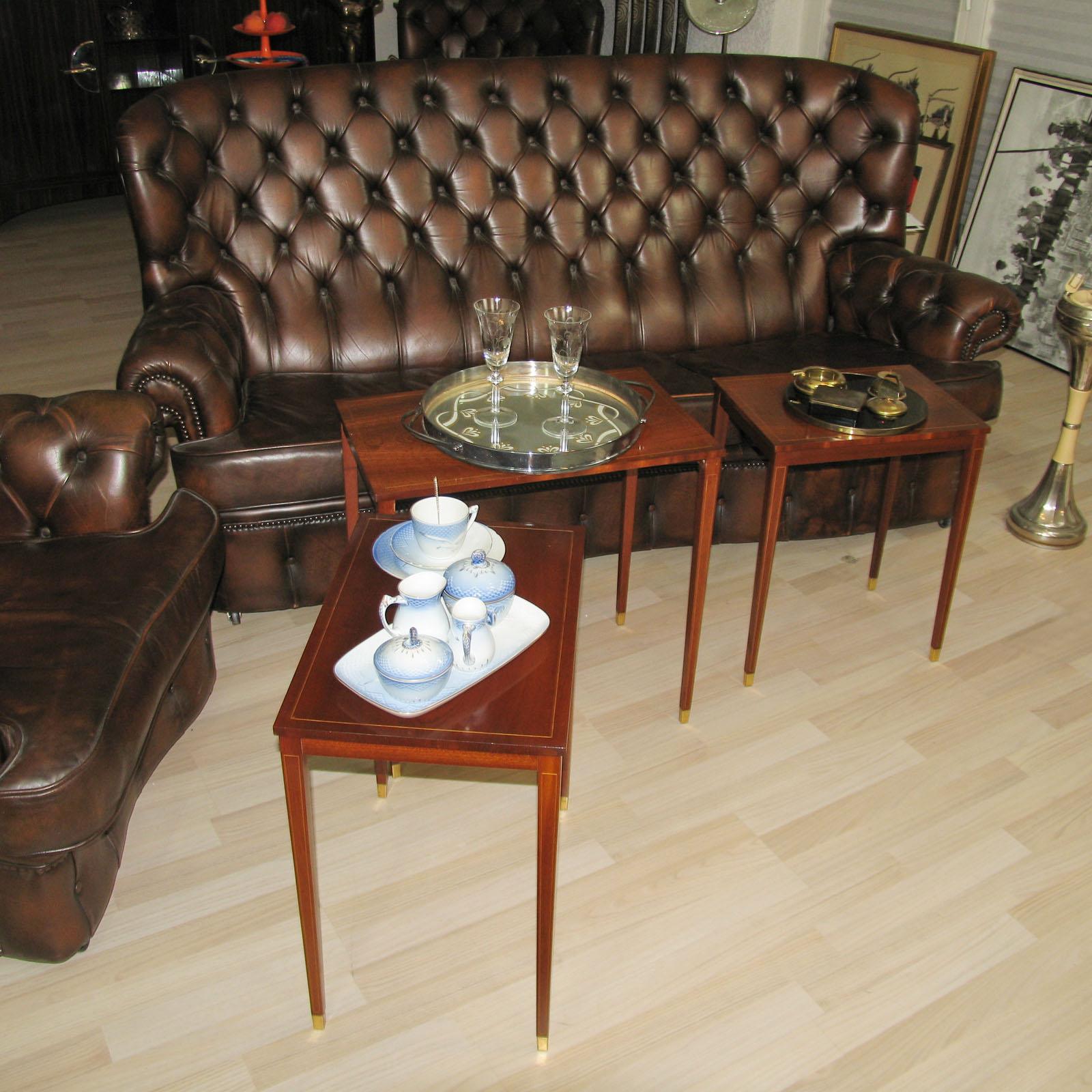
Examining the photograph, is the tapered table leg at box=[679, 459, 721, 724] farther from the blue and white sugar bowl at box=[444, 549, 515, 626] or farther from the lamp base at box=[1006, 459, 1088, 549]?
the lamp base at box=[1006, 459, 1088, 549]

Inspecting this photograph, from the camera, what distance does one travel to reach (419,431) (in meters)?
2.08

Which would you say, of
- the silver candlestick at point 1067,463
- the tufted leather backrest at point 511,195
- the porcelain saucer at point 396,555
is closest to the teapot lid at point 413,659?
the porcelain saucer at point 396,555

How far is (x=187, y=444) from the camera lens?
2.35m

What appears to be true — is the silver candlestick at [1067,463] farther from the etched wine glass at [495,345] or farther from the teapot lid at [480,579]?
the teapot lid at [480,579]

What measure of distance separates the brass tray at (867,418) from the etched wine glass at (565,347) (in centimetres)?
47

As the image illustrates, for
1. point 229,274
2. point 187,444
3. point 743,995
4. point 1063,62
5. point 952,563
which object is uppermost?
point 1063,62

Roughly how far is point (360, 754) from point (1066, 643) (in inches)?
71.0

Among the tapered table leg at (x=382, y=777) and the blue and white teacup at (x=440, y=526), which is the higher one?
the blue and white teacup at (x=440, y=526)

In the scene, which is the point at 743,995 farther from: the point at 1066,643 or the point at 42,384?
the point at 42,384

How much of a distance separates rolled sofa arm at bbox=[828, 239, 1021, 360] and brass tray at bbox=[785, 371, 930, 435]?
0.54 meters

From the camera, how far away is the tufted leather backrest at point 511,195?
270 cm

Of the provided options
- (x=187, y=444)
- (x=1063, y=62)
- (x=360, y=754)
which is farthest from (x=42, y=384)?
(x=1063, y=62)

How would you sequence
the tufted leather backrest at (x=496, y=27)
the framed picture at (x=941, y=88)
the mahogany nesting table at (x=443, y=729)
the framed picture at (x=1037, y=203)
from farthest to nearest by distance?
the tufted leather backrest at (x=496, y=27) < the framed picture at (x=941, y=88) < the framed picture at (x=1037, y=203) < the mahogany nesting table at (x=443, y=729)

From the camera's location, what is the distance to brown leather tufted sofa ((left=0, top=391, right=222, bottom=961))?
1595mm
